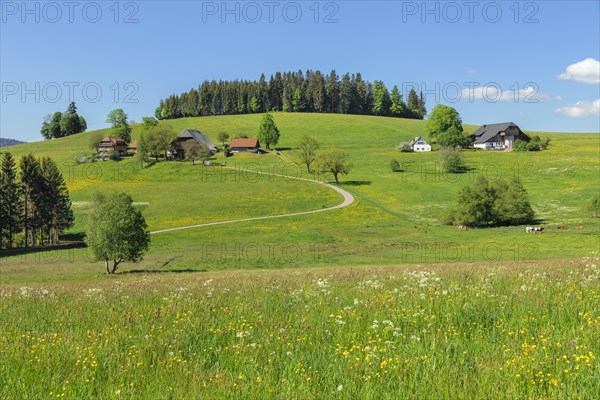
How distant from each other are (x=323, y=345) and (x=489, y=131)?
17714 centimetres

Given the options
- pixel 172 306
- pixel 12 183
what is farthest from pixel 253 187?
pixel 172 306

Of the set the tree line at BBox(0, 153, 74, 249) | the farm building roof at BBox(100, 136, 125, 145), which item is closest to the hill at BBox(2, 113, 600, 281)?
the tree line at BBox(0, 153, 74, 249)

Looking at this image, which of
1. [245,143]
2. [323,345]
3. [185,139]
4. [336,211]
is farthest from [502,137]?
[323,345]

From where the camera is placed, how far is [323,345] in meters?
6.86

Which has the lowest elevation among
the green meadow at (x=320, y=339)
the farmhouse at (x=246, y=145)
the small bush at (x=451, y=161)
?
the green meadow at (x=320, y=339)

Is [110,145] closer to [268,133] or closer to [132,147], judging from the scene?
[132,147]

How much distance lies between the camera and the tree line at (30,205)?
71.9 m

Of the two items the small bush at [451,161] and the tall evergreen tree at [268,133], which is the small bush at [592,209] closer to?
the small bush at [451,161]

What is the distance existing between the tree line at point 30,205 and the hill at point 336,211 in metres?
7.13

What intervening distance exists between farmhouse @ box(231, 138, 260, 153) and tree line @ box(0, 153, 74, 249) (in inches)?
3229

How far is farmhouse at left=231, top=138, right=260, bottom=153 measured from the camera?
15975 cm

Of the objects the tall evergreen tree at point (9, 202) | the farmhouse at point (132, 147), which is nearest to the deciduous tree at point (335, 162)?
the tall evergreen tree at point (9, 202)

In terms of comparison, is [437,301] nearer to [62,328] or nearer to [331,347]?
[331,347]

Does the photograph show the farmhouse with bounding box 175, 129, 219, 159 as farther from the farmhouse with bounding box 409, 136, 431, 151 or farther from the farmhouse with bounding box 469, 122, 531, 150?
the farmhouse with bounding box 469, 122, 531, 150
